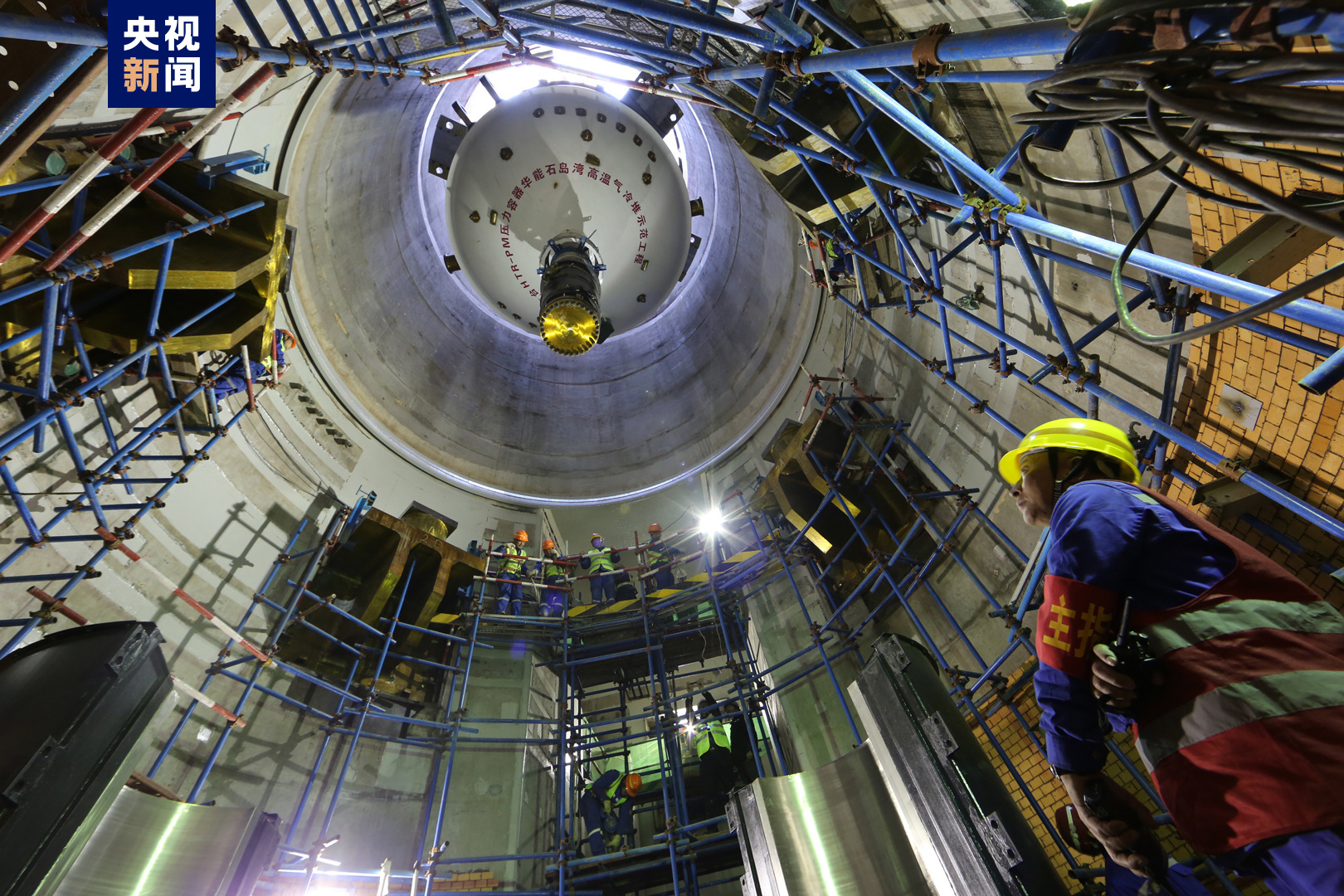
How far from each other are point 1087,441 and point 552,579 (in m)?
8.70

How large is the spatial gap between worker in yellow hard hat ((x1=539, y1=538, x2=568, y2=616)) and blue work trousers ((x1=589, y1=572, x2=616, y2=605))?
0.54 m

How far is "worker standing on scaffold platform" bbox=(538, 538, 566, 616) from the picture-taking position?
10094 mm

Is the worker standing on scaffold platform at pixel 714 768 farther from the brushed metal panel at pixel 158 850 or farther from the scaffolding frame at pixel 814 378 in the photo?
the brushed metal panel at pixel 158 850

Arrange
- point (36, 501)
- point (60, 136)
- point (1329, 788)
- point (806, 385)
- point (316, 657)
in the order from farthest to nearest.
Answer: point (806, 385), point (316, 657), point (36, 501), point (60, 136), point (1329, 788)

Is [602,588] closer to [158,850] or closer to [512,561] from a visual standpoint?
[512,561]

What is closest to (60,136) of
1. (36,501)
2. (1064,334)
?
(36,501)

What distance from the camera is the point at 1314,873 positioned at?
5.39 ft

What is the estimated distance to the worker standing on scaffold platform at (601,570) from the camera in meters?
10.5

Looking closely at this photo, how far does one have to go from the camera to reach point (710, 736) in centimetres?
852

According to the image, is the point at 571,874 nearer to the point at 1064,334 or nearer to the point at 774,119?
the point at 1064,334

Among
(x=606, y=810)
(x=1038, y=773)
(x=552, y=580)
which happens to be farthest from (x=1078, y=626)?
(x=552, y=580)

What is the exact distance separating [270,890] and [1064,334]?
314 inches

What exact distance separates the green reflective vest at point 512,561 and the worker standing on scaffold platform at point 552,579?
34 centimetres

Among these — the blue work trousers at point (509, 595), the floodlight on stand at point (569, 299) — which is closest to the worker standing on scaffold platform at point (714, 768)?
the blue work trousers at point (509, 595)
